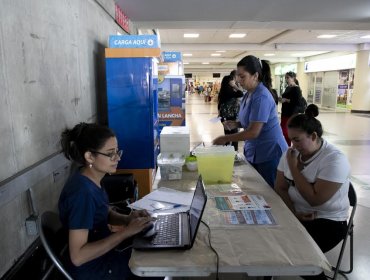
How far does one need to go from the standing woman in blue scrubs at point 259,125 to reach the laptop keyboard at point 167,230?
97 centimetres

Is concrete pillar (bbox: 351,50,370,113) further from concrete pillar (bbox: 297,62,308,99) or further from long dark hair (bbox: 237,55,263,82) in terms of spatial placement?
long dark hair (bbox: 237,55,263,82)

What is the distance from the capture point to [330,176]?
61.4 inches

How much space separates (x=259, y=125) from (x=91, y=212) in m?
1.42

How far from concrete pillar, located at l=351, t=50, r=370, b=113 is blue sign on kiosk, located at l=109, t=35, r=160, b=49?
1123 centimetres

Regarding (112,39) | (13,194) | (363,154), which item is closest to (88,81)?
(112,39)

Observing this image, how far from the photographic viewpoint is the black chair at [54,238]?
1.15 meters

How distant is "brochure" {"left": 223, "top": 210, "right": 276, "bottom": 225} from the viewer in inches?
53.2

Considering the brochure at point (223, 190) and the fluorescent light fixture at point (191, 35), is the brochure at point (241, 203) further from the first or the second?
the fluorescent light fixture at point (191, 35)

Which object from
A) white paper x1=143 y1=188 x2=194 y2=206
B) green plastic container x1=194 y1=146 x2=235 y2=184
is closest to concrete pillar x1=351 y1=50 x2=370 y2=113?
green plastic container x1=194 y1=146 x2=235 y2=184

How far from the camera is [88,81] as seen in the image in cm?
282

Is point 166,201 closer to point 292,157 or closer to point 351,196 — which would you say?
point 292,157

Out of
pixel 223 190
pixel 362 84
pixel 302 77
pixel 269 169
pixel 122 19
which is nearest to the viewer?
pixel 223 190

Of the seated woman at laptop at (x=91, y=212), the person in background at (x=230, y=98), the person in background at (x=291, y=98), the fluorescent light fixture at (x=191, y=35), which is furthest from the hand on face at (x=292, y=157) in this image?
the fluorescent light fixture at (x=191, y=35)

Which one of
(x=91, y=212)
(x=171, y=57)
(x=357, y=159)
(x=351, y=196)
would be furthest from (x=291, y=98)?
(x=91, y=212)
